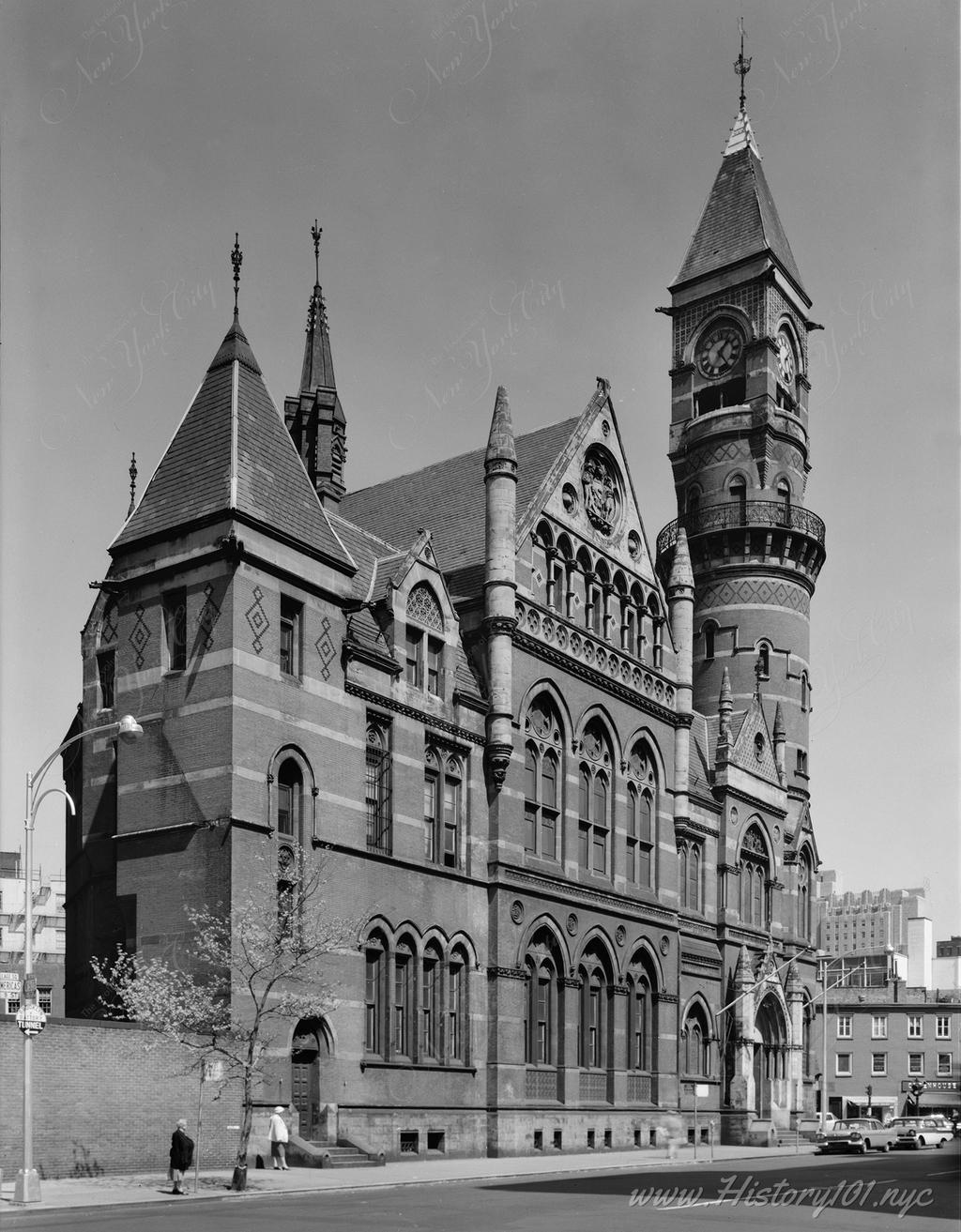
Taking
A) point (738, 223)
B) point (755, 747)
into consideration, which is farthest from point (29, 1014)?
point (738, 223)

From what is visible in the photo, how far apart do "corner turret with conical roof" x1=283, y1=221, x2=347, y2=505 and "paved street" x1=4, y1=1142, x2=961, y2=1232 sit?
88.8 ft

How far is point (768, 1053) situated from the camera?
206 feet

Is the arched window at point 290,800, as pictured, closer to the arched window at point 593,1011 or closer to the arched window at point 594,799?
the arched window at point 594,799

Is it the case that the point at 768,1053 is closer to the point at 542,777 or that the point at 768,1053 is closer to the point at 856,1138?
the point at 856,1138

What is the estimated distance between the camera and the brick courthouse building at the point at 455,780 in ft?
118

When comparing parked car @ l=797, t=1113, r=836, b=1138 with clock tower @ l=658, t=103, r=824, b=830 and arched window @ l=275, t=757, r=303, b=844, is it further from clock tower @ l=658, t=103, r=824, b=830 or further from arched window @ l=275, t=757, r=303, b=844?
arched window @ l=275, t=757, r=303, b=844

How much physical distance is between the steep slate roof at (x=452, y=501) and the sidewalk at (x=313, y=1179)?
51.7ft

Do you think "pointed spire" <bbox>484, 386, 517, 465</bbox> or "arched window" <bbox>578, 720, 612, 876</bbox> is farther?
"arched window" <bbox>578, 720, 612, 876</bbox>

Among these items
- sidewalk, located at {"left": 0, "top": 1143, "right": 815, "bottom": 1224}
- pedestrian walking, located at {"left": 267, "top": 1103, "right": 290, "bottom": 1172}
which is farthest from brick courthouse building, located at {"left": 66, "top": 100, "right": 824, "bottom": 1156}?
sidewalk, located at {"left": 0, "top": 1143, "right": 815, "bottom": 1224}

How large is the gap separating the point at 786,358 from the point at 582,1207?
53584 mm

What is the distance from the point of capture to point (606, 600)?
50750 millimetres

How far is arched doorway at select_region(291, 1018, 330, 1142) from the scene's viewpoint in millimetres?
35844

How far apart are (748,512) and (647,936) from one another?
23818 millimetres

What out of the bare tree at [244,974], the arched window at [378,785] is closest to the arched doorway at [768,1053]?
the arched window at [378,785]
